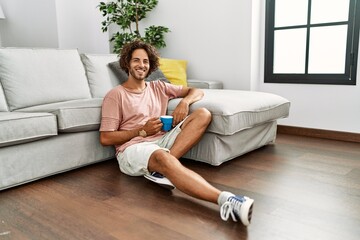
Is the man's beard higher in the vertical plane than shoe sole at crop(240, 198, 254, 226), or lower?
higher

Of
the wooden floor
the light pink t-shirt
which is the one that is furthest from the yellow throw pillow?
the wooden floor

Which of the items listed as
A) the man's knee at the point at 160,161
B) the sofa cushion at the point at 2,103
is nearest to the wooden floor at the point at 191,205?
the man's knee at the point at 160,161

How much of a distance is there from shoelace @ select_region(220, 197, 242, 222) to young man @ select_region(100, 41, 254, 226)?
330 millimetres

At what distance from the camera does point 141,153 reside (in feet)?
5.84

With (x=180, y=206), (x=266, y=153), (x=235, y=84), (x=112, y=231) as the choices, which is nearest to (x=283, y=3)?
(x=235, y=84)

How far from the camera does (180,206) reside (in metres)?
1.58

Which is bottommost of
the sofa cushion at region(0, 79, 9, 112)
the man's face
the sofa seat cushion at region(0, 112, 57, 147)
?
the sofa seat cushion at region(0, 112, 57, 147)

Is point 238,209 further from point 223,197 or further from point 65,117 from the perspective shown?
point 65,117

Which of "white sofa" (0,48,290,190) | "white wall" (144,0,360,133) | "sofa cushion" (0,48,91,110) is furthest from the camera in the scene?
"white wall" (144,0,360,133)

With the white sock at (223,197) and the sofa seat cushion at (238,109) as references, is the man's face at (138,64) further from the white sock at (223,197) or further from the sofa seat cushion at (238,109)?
the white sock at (223,197)

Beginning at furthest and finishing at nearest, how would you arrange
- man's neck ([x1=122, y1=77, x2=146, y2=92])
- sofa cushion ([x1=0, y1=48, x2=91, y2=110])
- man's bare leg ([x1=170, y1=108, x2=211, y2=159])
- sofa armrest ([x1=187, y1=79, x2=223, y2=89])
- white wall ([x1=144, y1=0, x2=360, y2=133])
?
1. sofa armrest ([x1=187, y1=79, x2=223, y2=89])
2. white wall ([x1=144, y1=0, x2=360, y2=133])
3. sofa cushion ([x1=0, y1=48, x2=91, y2=110])
4. man's neck ([x1=122, y1=77, x2=146, y2=92])
5. man's bare leg ([x1=170, y1=108, x2=211, y2=159])

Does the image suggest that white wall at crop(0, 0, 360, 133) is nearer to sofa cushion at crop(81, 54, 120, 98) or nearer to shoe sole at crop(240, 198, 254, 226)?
sofa cushion at crop(81, 54, 120, 98)

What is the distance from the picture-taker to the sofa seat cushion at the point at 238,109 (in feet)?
6.67

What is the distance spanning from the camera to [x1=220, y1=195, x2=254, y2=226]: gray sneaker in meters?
1.35
